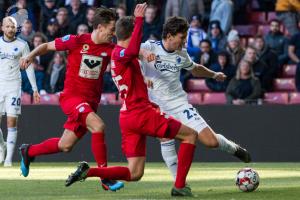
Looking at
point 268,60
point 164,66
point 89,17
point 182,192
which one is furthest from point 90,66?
point 89,17

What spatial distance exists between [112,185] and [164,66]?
141cm

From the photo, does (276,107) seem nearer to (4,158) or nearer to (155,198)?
(4,158)

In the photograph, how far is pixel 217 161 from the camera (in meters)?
19.3

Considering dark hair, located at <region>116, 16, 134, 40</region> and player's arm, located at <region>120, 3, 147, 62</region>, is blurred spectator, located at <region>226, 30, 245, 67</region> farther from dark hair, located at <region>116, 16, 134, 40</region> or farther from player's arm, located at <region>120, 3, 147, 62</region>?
player's arm, located at <region>120, 3, 147, 62</region>

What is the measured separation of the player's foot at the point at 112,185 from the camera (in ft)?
38.9

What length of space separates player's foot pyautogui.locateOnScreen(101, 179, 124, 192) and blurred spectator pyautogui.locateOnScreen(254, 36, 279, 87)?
29.3ft

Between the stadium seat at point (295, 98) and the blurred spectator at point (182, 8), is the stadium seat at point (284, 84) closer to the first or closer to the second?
A: the stadium seat at point (295, 98)

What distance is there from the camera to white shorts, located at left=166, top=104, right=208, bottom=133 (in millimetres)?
11875

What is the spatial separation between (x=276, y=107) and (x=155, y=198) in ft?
27.3

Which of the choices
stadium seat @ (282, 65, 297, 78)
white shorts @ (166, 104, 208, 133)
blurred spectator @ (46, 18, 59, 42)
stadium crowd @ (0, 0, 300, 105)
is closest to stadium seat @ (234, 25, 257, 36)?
stadium crowd @ (0, 0, 300, 105)

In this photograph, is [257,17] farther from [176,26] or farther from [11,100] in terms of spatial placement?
[176,26]

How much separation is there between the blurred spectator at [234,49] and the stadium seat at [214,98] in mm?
729

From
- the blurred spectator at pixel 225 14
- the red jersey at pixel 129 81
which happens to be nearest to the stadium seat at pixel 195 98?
the blurred spectator at pixel 225 14

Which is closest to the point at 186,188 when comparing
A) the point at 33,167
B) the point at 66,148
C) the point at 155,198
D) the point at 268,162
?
the point at 155,198
